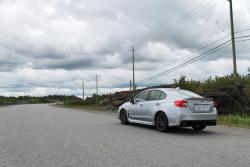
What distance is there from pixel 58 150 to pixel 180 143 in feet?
10.3

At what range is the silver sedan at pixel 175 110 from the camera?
11.3 meters

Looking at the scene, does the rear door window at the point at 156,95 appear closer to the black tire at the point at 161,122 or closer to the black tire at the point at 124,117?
the black tire at the point at 161,122

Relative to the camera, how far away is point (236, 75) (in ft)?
78.9

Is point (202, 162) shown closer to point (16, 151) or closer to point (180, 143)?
point (180, 143)

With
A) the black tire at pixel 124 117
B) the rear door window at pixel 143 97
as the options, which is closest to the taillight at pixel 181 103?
the rear door window at pixel 143 97

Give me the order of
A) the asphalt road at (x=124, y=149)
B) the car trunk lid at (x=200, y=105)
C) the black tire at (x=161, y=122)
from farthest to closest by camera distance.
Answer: the black tire at (x=161, y=122)
the car trunk lid at (x=200, y=105)
the asphalt road at (x=124, y=149)

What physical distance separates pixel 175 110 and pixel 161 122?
872 millimetres

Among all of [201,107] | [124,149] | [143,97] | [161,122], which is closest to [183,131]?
[161,122]

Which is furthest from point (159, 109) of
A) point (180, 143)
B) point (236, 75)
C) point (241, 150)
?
point (236, 75)

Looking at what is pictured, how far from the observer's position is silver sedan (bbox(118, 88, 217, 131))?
11.3 metres

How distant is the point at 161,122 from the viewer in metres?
12.0

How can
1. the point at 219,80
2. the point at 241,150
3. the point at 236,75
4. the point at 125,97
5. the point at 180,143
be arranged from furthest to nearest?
the point at 125,97, the point at 236,75, the point at 219,80, the point at 180,143, the point at 241,150

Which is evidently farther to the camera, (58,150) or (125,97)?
(125,97)

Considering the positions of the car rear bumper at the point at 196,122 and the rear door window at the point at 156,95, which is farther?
the rear door window at the point at 156,95
